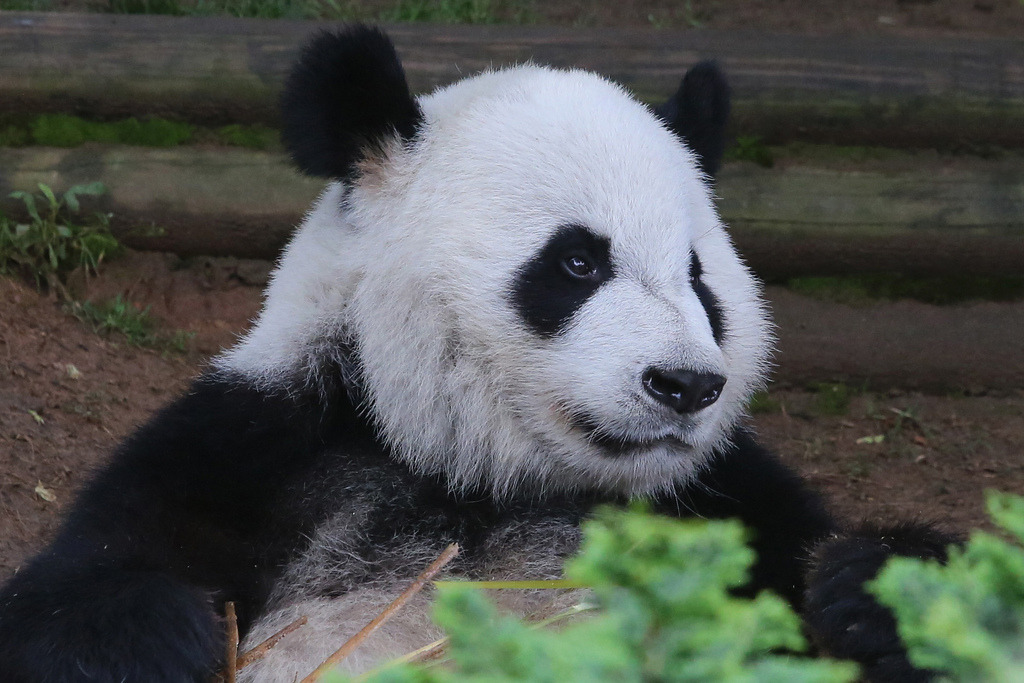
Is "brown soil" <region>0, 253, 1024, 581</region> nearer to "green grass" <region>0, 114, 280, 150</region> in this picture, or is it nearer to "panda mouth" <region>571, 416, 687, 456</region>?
"green grass" <region>0, 114, 280, 150</region>

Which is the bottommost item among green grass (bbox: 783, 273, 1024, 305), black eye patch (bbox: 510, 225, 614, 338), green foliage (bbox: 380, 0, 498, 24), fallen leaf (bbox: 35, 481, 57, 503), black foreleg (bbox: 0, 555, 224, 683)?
fallen leaf (bbox: 35, 481, 57, 503)

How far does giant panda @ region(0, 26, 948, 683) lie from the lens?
233 cm

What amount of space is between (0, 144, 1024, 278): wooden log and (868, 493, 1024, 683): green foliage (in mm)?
3808

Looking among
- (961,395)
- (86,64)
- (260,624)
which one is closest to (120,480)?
(260,624)

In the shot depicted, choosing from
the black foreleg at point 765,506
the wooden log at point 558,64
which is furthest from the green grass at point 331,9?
the black foreleg at point 765,506

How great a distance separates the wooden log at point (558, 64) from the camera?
15.0ft

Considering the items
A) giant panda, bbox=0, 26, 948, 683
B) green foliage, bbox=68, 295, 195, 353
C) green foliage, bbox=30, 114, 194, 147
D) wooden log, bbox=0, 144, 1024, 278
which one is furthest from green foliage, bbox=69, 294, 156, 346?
giant panda, bbox=0, 26, 948, 683

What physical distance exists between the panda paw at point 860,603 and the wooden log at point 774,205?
2.49m

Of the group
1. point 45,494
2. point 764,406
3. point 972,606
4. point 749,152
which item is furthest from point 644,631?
point 749,152

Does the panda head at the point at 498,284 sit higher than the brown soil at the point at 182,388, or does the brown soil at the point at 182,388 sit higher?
the panda head at the point at 498,284

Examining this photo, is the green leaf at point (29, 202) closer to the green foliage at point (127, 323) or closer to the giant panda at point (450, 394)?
the green foliage at point (127, 323)

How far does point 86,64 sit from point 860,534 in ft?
12.3

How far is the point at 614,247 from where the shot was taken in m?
2.47

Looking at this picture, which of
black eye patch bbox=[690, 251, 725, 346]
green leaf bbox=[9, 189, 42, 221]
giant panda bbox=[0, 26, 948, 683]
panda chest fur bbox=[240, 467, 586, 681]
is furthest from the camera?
green leaf bbox=[9, 189, 42, 221]
